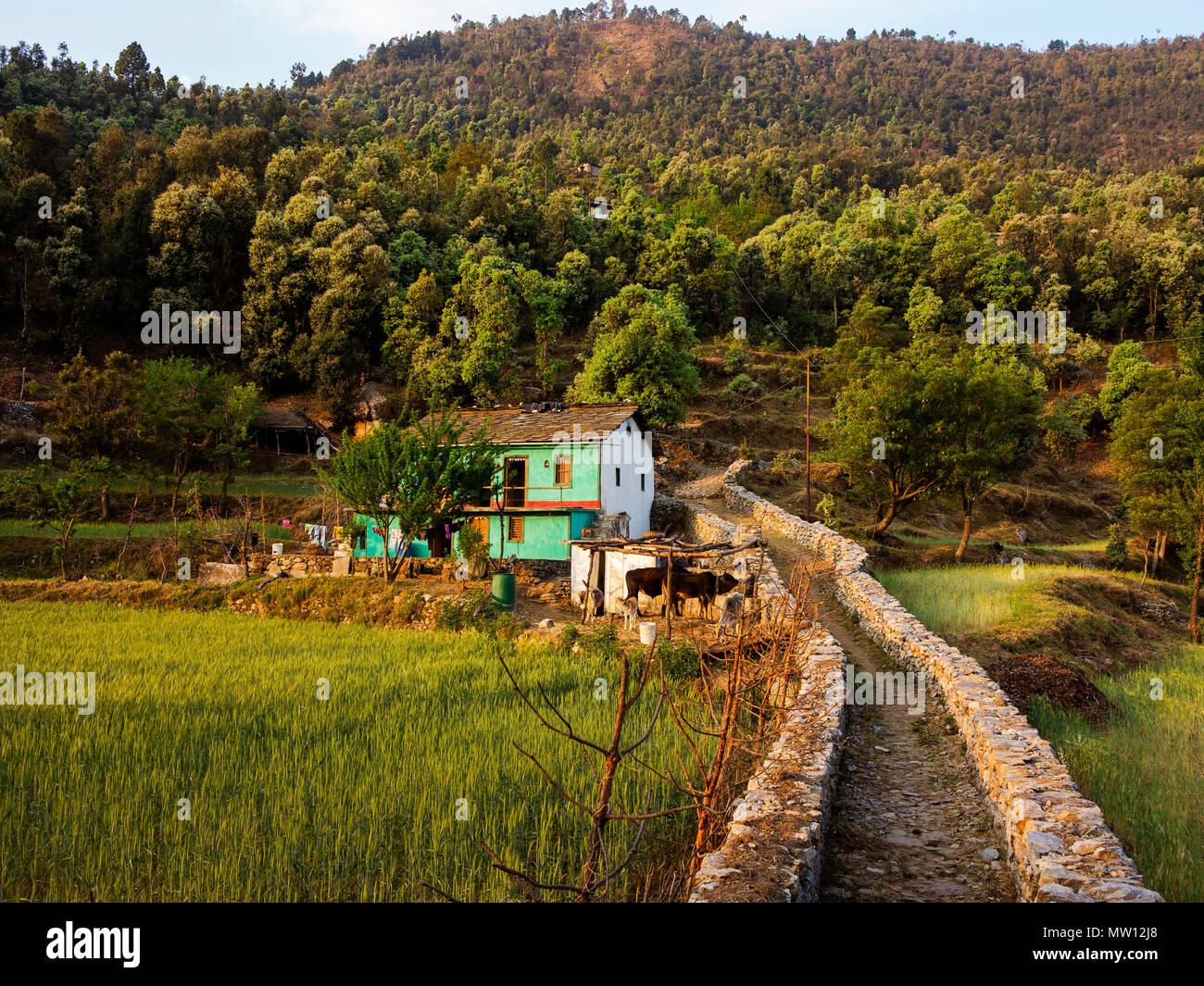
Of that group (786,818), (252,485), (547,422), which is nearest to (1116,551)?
(547,422)

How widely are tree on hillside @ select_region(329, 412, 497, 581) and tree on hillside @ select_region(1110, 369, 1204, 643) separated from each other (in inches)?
975

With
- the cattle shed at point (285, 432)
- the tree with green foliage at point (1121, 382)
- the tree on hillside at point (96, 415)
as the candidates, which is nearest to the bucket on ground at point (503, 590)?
A: the tree on hillside at point (96, 415)

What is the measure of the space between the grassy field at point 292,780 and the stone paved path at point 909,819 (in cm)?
176

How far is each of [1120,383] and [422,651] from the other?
5388 centimetres

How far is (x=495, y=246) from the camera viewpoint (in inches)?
2183

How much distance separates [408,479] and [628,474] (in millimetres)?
10546

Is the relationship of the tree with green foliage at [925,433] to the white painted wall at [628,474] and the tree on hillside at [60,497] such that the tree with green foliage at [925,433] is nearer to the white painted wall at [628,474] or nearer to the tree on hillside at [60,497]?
the white painted wall at [628,474]

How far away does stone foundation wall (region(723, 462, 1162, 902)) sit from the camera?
4.65 metres

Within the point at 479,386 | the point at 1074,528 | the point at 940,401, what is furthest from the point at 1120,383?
the point at 479,386

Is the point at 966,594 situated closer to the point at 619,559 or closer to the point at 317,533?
the point at 619,559

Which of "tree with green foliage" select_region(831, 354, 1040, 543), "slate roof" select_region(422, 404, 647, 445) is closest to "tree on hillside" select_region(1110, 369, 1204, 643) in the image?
"tree with green foliage" select_region(831, 354, 1040, 543)

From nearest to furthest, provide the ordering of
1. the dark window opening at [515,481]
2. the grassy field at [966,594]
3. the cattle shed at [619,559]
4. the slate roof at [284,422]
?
the grassy field at [966,594]
the cattle shed at [619,559]
the dark window opening at [515,481]
the slate roof at [284,422]

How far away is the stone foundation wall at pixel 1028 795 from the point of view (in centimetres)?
465

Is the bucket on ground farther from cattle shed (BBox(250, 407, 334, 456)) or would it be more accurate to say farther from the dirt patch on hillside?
cattle shed (BBox(250, 407, 334, 456))
